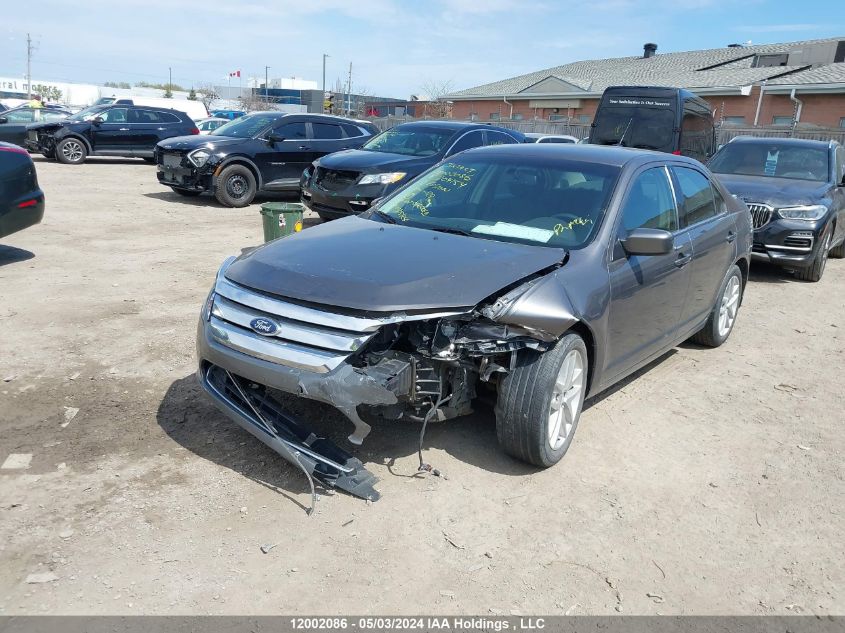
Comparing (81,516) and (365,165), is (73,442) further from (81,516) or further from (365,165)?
(365,165)

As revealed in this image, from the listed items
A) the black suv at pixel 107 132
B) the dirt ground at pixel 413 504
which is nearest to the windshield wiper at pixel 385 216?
the dirt ground at pixel 413 504

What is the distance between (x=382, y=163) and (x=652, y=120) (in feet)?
20.7

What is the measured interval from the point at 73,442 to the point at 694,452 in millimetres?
3640

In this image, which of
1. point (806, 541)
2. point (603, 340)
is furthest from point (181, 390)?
point (806, 541)

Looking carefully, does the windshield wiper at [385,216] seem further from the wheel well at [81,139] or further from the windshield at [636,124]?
the wheel well at [81,139]

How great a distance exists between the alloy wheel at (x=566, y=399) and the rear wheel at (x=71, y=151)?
1860cm

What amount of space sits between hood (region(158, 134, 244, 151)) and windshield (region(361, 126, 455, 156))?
276 cm

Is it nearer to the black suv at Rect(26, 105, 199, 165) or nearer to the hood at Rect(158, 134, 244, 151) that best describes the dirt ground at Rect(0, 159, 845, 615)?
the hood at Rect(158, 134, 244, 151)

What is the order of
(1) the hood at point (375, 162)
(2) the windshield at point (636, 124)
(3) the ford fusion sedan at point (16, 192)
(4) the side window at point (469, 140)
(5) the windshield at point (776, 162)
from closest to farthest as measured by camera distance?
(3) the ford fusion sedan at point (16, 192) < (5) the windshield at point (776, 162) < (1) the hood at point (375, 162) < (4) the side window at point (469, 140) < (2) the windshield at point (636, 124)

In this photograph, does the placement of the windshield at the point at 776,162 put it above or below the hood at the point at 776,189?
above

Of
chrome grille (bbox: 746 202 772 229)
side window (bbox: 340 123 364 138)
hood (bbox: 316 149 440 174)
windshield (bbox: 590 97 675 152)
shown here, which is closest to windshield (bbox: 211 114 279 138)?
side window (bbox: 340 123 364 138)

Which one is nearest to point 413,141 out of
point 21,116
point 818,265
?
point 818,265

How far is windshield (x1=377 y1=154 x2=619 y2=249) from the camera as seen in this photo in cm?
421

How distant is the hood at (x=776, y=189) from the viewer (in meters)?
8.80
